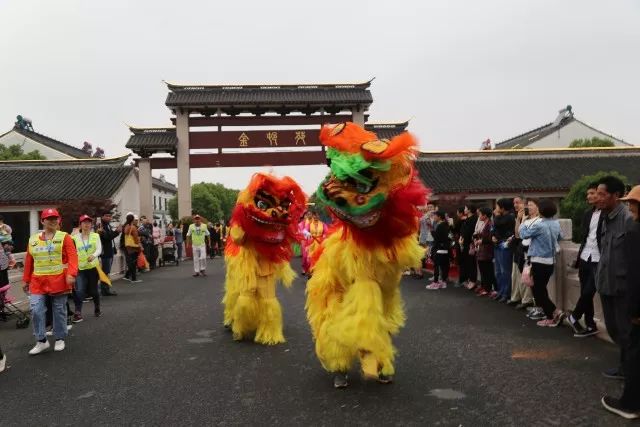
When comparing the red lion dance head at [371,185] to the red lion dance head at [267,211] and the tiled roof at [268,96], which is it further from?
the tiled roof at [268,96]

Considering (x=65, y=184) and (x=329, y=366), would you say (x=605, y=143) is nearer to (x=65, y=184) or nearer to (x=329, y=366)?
(x=65, y=184)

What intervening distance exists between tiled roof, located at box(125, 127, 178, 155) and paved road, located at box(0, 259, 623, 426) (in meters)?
18.6

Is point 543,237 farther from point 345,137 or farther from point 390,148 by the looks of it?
point 345,137

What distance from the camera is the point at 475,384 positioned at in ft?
14.3

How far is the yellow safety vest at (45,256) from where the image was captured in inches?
232

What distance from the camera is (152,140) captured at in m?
25.3

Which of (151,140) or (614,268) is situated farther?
(151,140)

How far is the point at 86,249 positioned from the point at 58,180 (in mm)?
20401

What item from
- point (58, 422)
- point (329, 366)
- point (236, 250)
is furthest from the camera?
point (236, 250)

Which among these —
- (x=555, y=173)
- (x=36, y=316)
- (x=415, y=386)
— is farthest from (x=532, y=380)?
(x=555, y=173)

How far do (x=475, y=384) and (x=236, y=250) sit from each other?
3.39 metres

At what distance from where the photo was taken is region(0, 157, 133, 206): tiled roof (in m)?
24.0

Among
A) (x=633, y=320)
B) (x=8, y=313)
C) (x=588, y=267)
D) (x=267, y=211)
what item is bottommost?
(x=8, y=313)

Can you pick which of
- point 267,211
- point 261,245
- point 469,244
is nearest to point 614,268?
point 267,211
